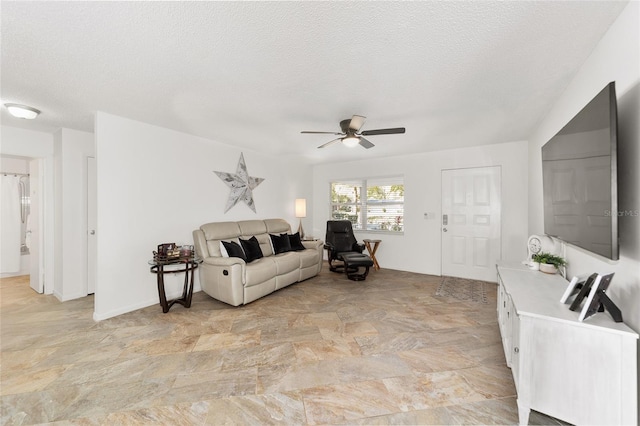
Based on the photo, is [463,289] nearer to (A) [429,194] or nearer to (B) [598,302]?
(A) [429,194]

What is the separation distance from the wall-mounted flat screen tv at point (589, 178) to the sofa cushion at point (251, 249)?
11.3 feet

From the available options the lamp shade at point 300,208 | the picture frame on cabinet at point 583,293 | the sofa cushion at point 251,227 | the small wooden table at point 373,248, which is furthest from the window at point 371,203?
the picture frame on cabinet at point 583,293

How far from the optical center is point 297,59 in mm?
1795

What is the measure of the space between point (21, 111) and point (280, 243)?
342cm

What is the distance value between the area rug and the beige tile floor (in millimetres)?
327

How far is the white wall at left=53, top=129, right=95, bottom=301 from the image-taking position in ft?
11.5

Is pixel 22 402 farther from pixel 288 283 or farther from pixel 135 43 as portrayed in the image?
pixel 288 283

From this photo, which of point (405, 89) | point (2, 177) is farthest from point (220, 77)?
point (2, 177)

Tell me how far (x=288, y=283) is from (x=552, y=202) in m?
3.26

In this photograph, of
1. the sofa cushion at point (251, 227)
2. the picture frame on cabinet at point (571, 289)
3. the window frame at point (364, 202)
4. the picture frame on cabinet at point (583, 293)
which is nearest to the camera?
the picture frame on cabinet at point (583, 293)

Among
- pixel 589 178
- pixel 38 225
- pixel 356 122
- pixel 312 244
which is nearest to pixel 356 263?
pixel 312 244

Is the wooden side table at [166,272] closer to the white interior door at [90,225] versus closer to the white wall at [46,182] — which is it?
the white interior door at [90,225]

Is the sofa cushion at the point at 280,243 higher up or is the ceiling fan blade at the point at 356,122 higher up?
the ceiling fan blade at the point at 356,122

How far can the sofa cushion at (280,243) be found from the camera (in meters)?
4.37
